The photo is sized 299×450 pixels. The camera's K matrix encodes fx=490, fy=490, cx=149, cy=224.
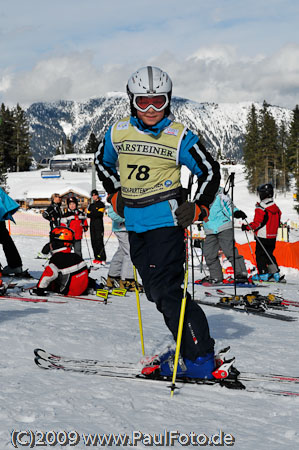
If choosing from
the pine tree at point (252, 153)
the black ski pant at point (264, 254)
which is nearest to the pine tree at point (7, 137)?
the pine tree at point (252, 153)

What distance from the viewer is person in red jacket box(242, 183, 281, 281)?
10852mm

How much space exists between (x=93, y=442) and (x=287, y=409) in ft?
3.98

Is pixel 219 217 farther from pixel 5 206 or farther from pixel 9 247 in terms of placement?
pixel 5 206

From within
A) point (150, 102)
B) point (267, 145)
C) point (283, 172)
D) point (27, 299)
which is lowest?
point (27, 299)

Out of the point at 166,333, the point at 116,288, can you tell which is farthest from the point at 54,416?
the point at 116,288

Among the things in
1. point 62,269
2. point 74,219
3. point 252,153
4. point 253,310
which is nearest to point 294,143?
point 252,153

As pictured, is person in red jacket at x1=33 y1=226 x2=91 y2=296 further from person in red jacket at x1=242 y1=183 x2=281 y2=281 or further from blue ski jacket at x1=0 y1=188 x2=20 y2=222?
person in red jacket at x1=242 y1=183 x2=281 y2=281

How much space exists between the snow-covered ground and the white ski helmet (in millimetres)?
1877

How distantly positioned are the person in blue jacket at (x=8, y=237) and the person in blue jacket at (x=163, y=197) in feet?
15.9

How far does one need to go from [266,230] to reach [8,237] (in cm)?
562

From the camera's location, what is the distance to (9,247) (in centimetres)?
862

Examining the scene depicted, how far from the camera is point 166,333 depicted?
499 cm

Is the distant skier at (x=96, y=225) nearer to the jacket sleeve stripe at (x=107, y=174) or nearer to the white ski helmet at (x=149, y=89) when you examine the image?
the jacket sleeve stripe at (x=107, y=174)

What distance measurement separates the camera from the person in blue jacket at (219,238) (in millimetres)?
9789
